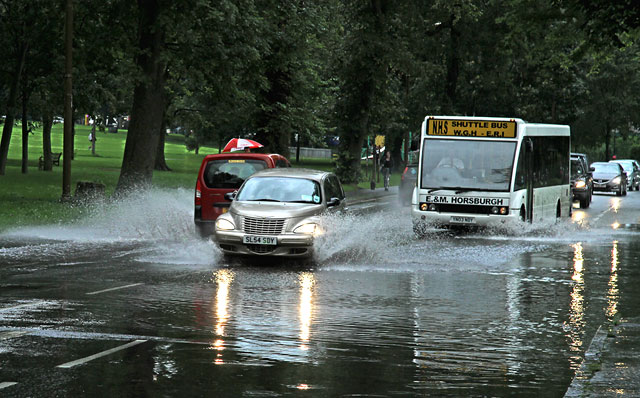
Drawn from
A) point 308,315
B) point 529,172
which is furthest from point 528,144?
point 308,315

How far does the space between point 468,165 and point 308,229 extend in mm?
7640

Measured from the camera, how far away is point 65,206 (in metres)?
28.4

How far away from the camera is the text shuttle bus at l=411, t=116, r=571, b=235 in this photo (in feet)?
74.4

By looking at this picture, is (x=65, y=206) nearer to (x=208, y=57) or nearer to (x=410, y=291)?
(x=208, y=57)

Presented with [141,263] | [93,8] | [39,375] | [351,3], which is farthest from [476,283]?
[351,3]

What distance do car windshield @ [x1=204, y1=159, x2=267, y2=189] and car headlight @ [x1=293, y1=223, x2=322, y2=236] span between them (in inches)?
176

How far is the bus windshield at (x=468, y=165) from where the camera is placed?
23.0m

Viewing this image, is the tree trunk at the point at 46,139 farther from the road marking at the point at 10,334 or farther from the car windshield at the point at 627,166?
the road marking at the point at 10,334

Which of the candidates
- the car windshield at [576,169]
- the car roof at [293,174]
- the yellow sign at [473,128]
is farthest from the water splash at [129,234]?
the car windshield at [576,169]

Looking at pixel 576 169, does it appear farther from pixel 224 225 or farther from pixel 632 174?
pixel 224 225

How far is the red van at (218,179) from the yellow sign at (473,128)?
457 centimetres

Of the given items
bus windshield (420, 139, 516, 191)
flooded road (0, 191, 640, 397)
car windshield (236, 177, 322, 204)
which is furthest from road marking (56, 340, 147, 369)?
bus windshield (420, 139, 516, 191)

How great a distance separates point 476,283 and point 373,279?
1.44 m

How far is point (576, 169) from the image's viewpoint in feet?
130
